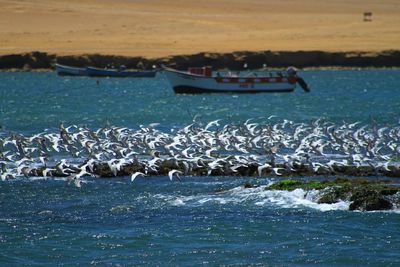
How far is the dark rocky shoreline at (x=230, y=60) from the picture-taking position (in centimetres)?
8675

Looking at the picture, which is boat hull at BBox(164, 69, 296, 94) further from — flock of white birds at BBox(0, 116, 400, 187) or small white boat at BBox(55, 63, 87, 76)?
flock of white birds at BBox(0, 116, 400, 187)

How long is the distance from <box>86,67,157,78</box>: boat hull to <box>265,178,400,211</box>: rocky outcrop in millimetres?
57408

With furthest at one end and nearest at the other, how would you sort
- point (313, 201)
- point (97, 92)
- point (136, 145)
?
point (97, 92) < point (136, 145) < point (313, 201)

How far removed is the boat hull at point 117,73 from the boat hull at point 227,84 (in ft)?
57.4

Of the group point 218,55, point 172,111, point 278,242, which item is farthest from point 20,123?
point 218,55

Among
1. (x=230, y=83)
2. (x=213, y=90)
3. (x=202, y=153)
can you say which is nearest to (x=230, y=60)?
(x=213, y=90)

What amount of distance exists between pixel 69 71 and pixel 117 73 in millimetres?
3605

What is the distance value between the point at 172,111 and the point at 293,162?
2435 centimetres

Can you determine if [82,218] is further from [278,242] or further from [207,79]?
[207,79]

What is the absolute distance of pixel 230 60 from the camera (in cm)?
8688

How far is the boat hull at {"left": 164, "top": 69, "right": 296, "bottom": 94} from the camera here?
64.5 m

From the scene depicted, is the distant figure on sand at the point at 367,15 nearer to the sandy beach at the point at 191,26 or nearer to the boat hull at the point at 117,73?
the sandy beach at the point at 191,26

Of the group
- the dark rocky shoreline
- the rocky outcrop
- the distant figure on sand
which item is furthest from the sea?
the distant figure on sand

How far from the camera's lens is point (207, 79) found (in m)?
64.4
